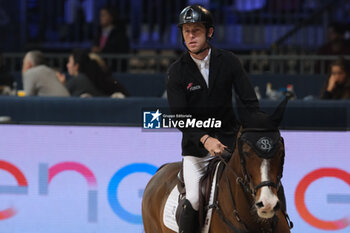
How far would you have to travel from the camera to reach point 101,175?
7.84 metres

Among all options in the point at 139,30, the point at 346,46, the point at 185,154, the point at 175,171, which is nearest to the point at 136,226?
the point at 175,171

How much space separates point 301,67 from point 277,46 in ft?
7.75

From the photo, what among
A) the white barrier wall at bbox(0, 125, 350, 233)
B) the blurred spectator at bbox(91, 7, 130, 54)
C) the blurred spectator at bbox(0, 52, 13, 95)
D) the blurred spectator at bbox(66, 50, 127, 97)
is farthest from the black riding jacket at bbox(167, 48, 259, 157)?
the blurred spectator at bbox(91, 7, 130, 54)

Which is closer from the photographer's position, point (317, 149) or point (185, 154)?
point (185, 154)

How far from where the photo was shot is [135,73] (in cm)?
1262

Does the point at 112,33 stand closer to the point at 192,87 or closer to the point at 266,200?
the point at 192,87

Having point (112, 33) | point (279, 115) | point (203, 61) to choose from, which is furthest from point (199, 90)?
point (112, 33)

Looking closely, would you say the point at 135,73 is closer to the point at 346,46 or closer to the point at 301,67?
the point at 301,67

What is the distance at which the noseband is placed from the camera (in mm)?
4391

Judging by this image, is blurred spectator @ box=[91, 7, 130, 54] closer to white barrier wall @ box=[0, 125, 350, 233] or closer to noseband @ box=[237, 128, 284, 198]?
white barrier wall @ box=[0, 125, 350, 233]

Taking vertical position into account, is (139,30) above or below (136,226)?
above

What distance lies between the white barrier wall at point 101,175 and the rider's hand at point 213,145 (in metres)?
2.71

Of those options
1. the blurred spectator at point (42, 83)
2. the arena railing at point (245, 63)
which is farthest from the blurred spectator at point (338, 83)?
the blurred spectator at point (42, 83)

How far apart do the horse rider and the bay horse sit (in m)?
0.21
